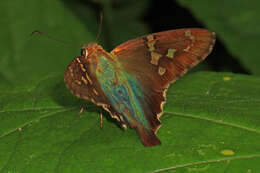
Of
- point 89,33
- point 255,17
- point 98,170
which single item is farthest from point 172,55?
point 89,33

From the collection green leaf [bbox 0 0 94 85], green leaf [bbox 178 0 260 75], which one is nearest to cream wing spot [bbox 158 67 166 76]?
green leaf [bbox 178 0 260 75]

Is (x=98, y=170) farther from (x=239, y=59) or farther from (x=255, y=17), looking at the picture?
(x=255, y=17)

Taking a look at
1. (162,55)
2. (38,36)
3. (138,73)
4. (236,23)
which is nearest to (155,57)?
Answer: (162,55)

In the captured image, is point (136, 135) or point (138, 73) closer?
point (136, 135)

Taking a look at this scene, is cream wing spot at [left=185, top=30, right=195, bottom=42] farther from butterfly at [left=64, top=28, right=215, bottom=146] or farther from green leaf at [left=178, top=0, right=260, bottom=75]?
green leaf at [left=178, top=0, right=260, bottom=75]

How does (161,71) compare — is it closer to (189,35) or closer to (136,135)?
(189,35)

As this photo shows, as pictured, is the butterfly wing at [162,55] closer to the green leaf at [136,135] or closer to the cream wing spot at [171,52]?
the cream wing spot at [171,52]
